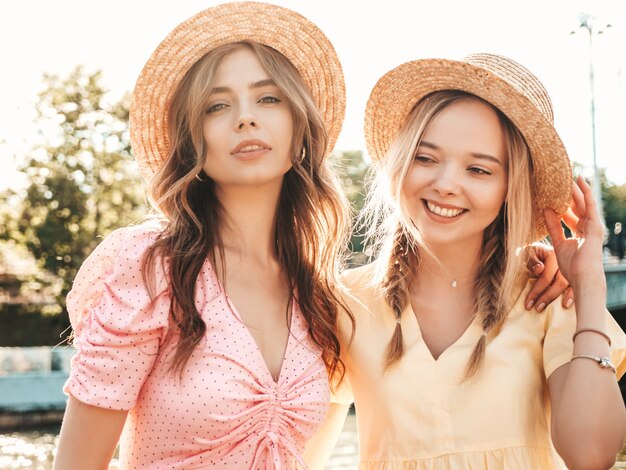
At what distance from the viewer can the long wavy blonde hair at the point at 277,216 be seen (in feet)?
9.61

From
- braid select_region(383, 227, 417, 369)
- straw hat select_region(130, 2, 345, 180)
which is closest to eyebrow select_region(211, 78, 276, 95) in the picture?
straw hat select_region(130, 2, 345, 180)

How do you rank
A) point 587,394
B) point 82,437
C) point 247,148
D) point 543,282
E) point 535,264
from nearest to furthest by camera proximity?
point 82,437 → point 587,394 → point 247,148 → point 543,282 → point 535,264

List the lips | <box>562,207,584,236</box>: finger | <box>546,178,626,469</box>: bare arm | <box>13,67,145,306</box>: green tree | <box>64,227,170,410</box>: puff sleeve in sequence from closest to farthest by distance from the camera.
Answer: <box>64,227,170,410</box>: puff sleeve → <box>546,178,626,469</box>: bare arm → the lips → <box>562,207,584,236</box>: finger → <box>13,67,145,306</box>: green tree

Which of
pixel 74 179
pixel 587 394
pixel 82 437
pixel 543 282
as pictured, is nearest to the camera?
pixel 82 437

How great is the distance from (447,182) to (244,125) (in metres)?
0.76

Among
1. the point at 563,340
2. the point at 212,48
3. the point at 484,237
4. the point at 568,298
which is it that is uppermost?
the point at 212,48

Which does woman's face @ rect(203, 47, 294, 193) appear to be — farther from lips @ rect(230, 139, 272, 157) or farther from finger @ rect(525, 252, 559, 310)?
finger @ rect(525, 252, 559, 310)

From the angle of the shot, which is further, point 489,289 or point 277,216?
point 277,216

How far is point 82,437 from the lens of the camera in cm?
275

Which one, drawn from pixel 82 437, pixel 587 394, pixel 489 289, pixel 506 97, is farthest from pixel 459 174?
pixel 82 437

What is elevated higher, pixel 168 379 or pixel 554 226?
pixel 554 226

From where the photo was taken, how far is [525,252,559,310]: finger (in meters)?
3.26

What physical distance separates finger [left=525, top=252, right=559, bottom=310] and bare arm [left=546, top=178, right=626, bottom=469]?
0.39ft

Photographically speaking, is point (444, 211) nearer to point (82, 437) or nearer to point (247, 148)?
point (247, 148)
